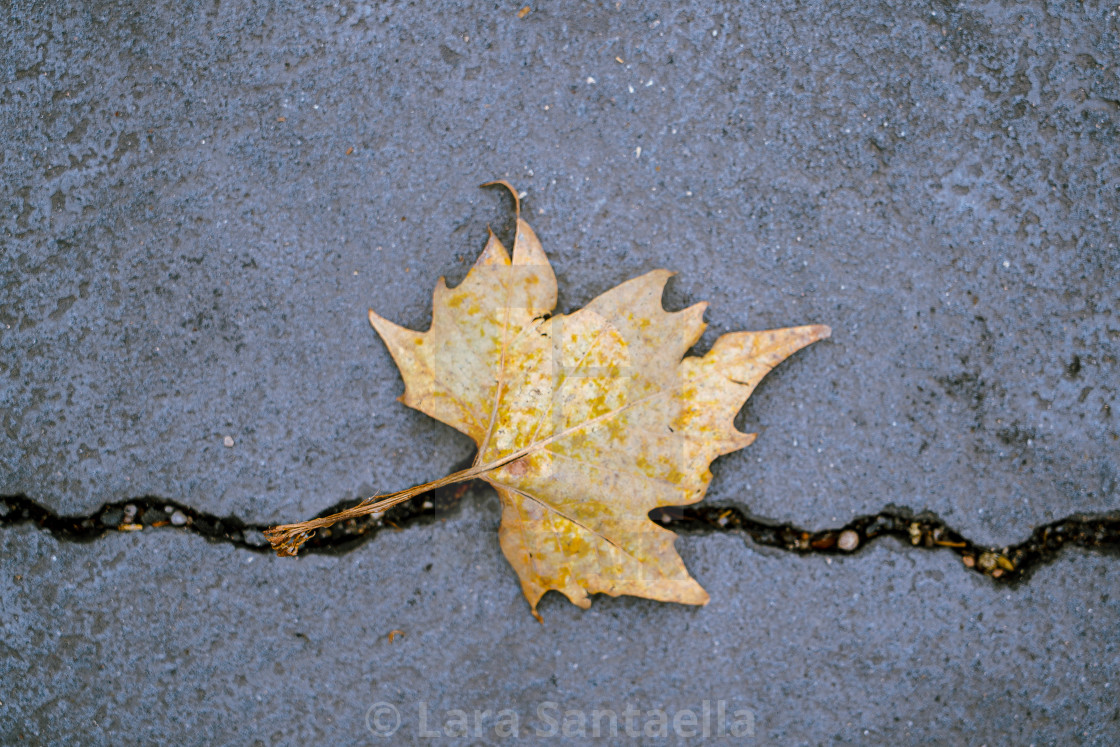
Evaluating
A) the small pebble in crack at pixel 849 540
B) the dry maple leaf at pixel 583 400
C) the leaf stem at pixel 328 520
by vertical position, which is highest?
the dry maple leaf at pixel 583 400

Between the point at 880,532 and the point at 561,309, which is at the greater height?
the point at 561,309

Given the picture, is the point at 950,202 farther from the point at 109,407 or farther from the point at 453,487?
the point at 109,407

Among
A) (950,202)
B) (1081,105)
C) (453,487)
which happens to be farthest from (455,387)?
(1081,105)

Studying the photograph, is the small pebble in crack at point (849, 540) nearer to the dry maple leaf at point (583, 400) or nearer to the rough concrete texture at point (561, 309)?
the rough concrete texture at point (561, 309)

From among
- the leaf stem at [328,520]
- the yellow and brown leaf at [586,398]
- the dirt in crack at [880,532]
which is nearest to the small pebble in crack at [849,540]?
the dirt in crack at [880,532]

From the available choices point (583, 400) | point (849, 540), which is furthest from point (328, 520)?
point (849, 540)

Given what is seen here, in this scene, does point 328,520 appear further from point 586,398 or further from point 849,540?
point 849,540
